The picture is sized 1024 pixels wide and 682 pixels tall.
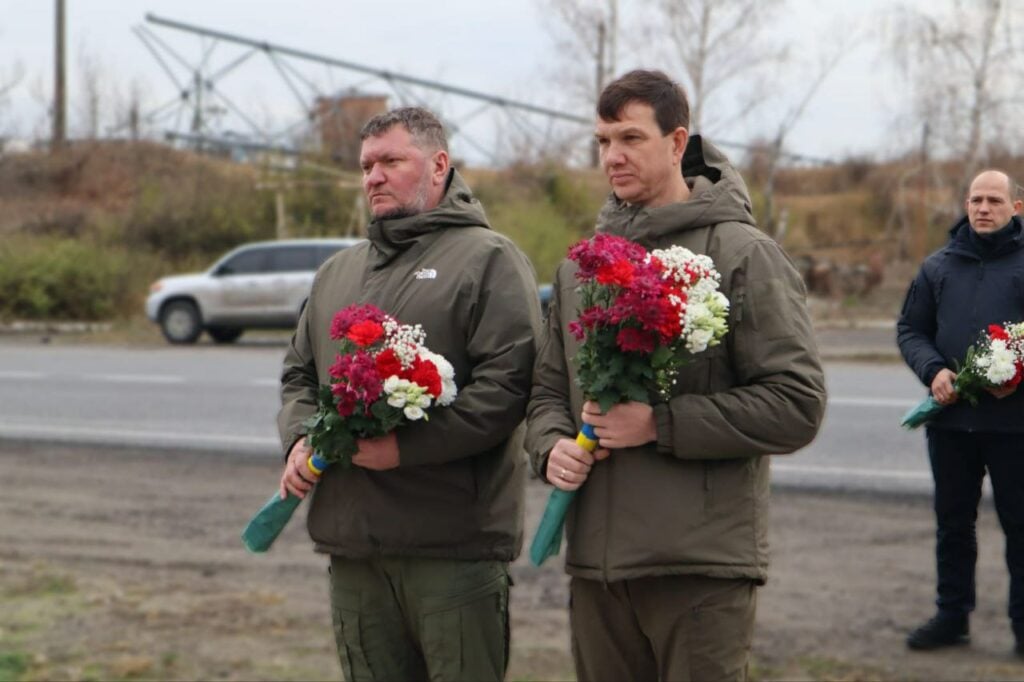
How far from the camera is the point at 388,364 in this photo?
3705 millimetres

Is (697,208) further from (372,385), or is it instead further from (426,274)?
(372,385)

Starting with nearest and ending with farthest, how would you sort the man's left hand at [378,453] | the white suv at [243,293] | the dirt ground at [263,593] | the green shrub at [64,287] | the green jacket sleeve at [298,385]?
the man's left hand at [378,453]
the green jacket sleeve at [298,385]
the dirt ground at [263,593]
the white suv at [243,293]
the green shrub at [64,287]

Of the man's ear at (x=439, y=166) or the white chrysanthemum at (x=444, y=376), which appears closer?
the white chrysanthemum at (x=444, y=376)

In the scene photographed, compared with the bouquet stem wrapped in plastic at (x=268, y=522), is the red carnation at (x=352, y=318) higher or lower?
higher

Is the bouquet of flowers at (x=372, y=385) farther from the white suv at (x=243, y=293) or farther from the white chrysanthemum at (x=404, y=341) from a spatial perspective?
the white suv at (x=243, y=293)

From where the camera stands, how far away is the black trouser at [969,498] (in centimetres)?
541

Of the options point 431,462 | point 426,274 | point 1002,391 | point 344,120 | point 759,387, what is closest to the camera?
point 759,387

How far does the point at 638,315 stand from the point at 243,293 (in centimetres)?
2205

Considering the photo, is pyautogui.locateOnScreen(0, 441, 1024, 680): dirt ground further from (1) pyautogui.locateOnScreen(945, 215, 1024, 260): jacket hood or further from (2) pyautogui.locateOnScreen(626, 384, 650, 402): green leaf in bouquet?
(2) pyautogui.locateOnScreen(626, 384, 650, 402): green leaf in bouquet

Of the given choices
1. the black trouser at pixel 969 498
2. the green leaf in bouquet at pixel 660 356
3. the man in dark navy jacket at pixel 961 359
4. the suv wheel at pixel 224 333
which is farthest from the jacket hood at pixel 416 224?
the suv wheel at pixel 224 333

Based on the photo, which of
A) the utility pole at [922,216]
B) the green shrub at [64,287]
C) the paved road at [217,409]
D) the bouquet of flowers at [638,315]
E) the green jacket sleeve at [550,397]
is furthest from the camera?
the green shrub at [64,287]

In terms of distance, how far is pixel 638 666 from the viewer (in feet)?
12.2

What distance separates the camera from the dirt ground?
19.7ft

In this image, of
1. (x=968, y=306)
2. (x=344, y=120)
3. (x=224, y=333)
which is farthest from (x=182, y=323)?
(x=968, y=306)
